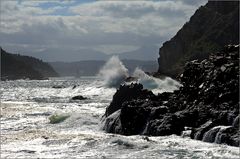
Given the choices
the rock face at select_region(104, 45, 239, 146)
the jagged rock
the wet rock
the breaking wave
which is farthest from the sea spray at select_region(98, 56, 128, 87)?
the wet rock

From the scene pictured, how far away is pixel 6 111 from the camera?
6781 cm

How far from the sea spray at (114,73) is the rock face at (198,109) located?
293 ft

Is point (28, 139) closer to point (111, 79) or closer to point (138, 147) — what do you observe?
point (138, 147)

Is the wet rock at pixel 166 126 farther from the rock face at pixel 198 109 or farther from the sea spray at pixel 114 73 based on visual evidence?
the sea spray at pixel 114 73

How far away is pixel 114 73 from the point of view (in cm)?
16425

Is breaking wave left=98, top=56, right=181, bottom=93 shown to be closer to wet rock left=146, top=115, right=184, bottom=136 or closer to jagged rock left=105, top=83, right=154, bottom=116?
jagged rock left=105, top=83, right=154, bottom=116

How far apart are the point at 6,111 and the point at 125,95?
17.8 m

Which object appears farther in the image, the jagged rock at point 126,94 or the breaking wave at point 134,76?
the breaking wave at point 134,76

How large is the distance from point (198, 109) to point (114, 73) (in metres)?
121

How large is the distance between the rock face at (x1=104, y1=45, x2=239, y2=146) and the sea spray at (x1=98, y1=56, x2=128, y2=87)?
89332 mm

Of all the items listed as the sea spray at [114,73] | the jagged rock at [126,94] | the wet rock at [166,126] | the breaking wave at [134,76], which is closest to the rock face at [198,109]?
the wet rock at [166,126]

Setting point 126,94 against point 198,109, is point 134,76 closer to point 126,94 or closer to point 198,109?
point 126,94

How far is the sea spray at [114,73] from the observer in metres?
147

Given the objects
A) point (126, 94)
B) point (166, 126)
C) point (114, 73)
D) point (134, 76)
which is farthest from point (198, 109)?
point (114, 73)
